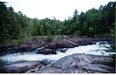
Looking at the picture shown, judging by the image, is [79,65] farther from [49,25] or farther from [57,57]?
[49,25]

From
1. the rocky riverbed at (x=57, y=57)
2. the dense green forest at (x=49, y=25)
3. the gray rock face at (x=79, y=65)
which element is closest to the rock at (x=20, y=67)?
the rocky riverbed at (x=57, y=57)

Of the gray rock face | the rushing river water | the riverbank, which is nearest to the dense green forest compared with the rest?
the riverbank

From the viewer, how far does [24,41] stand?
3.39m

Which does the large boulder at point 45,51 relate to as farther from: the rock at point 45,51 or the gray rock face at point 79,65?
the gray rock face at point 79,65

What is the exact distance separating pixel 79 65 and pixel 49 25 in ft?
2.81

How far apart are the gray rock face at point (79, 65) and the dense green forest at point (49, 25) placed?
411 millimetres

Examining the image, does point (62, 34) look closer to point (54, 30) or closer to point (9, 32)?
point (54, 30)

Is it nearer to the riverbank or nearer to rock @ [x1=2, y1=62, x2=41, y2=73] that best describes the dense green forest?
the riverbank

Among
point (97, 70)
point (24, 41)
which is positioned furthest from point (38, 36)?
point (97, 70)

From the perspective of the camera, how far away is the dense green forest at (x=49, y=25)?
3309 mm

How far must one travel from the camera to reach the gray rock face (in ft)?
10.0

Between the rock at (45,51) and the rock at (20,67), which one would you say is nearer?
the rock at (20,67)

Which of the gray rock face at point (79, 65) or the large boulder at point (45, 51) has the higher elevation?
the large boulder at point (45, 51)

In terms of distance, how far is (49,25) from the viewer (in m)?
3.40
